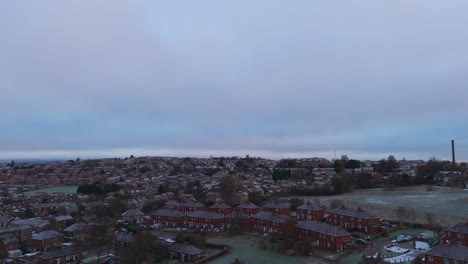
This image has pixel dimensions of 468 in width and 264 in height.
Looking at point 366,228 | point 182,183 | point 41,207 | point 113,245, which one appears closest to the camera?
point 113,245

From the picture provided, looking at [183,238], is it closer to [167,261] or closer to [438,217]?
[167,261]

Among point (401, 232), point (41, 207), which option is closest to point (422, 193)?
Answer: point (401, 232)

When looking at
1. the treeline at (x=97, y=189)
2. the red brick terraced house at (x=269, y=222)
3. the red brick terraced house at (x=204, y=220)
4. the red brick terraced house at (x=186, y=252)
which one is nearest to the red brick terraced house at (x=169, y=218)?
the red brick terraced house at (x=204, y=220)

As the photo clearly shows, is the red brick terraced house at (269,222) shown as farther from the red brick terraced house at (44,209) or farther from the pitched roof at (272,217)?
the red brick terraced house at (44,209)

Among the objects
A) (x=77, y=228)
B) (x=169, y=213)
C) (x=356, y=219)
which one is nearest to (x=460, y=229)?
(x=356, y=219)

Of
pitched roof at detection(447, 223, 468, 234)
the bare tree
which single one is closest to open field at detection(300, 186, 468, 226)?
the bare tree

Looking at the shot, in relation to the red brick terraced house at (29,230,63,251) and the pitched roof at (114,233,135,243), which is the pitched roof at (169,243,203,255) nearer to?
the pitched roof at (114,233,135,243)

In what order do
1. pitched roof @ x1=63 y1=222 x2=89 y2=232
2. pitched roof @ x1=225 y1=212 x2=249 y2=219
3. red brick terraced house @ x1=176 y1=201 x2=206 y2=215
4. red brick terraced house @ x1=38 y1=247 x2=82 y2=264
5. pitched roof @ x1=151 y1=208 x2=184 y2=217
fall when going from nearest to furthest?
red brick terraced house @ x1=38 y1=247 x2=82 y2=264
pitched roof @ x1=63 y1=222 x2=89 y2=232
pitched roof @ x1=225 y1=212 x2=249 y2=219
pitched roof @ x1=151 y1=208 x2=184 y2=217
red brick terraced house @ x1=176 y1=201 x2=206 y2=215
